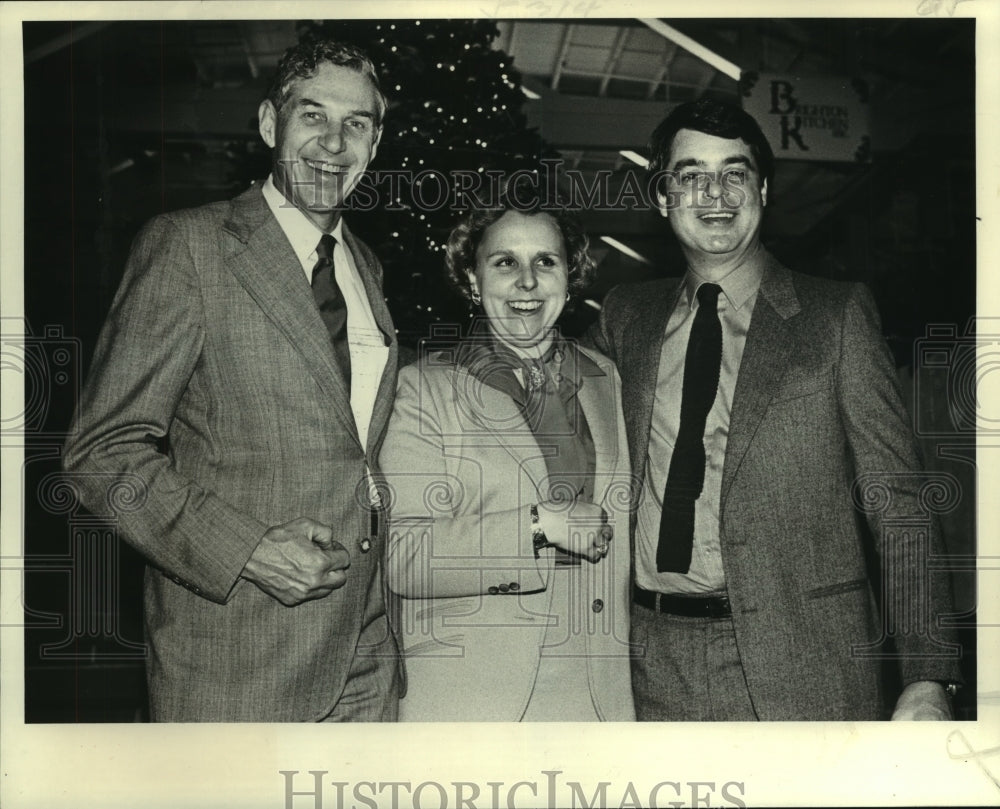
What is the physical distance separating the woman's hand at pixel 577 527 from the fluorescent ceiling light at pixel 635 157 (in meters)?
0.98

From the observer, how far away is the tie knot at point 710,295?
3.01 m

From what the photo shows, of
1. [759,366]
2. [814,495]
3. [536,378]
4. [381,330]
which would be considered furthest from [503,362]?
[814,495]

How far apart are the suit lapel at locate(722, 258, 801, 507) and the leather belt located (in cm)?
28

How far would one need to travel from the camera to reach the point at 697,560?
2912 mm

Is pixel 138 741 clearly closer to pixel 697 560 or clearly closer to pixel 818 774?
pixel 697 560

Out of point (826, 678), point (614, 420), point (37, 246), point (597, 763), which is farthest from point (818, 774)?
point (37, 246)

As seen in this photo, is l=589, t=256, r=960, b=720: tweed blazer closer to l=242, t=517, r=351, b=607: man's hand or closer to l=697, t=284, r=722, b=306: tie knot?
l=697, t=284, r=722, b=306: tie knot

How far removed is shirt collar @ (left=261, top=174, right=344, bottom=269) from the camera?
9.66 ft

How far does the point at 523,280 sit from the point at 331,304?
0.54 metres

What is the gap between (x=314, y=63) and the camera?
301 cm

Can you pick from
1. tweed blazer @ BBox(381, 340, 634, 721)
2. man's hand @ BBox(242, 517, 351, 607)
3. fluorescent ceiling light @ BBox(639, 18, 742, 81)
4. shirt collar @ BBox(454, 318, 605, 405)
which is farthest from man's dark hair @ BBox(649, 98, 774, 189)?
man's hand @ BBox(242, 517, 351, 607)

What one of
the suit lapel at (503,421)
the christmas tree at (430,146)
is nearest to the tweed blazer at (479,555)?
the suit lapel at (503,421)

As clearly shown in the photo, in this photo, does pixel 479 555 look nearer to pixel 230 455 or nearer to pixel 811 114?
pixel 230 455

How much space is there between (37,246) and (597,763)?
2.22 meters
